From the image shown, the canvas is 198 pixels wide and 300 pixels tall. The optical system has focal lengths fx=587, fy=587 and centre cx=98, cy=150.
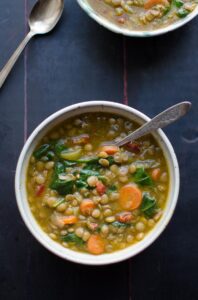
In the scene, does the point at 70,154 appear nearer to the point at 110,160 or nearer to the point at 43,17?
the point at 110,160

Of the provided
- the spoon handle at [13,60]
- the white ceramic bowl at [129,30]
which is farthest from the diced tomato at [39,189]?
the white ceramic bowl at [129,30]

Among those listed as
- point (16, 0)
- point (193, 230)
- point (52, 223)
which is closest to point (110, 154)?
point (52, 223)

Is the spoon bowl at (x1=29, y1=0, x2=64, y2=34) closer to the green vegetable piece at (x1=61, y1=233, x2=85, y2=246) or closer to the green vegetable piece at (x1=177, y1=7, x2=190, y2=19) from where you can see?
the green vegetable piece at (x1=177, y1=7, x2=190, y2=19)

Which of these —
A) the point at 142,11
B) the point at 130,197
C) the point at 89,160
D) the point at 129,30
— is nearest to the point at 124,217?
the point at 130,197

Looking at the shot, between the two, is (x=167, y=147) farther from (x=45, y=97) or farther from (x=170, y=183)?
(x=45, y=97)

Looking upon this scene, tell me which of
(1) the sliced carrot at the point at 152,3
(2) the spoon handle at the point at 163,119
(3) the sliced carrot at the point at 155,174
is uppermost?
(1) the sliced carrot at the point at 152,3

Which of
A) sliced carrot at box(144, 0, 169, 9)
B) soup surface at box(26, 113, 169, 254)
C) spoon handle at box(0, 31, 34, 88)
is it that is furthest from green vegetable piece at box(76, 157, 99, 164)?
sliced carrot at box(144, 0, 169, 9)

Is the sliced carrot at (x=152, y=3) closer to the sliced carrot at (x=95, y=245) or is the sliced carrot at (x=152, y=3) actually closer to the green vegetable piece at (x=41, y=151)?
the green vegetable piece at (x=41, y=151)
